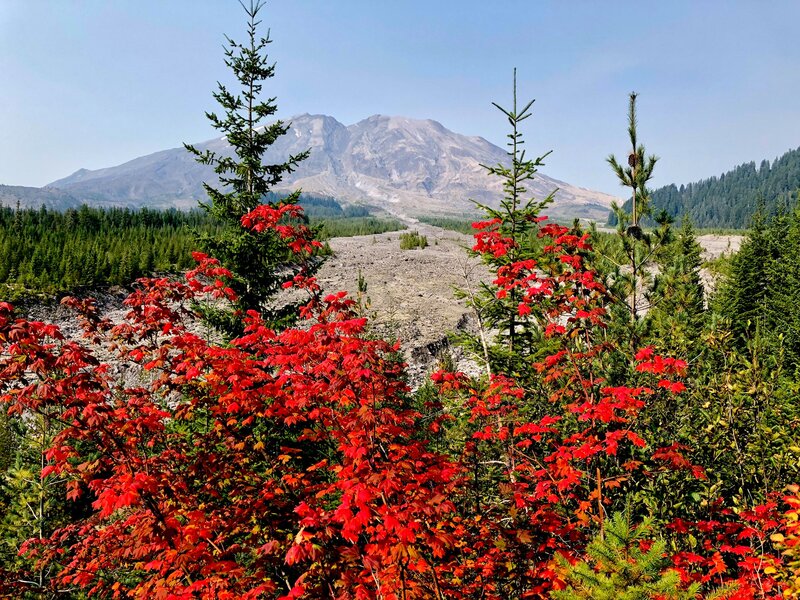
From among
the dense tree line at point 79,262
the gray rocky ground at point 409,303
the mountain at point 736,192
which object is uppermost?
the mountain at point 736,192

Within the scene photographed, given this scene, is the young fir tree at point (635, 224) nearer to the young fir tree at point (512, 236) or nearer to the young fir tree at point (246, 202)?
the young fir tree at point (512, 236)

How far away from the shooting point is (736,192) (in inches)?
5979

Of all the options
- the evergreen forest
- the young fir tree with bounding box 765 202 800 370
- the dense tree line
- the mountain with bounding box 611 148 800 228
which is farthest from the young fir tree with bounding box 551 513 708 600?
the mountain with bounding box 611 148 800 228

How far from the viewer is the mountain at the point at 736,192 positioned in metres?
137

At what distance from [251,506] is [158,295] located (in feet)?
8.96

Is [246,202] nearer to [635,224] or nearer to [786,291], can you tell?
[635,224]

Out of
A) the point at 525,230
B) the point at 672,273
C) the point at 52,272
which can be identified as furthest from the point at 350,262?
the point at 672,273

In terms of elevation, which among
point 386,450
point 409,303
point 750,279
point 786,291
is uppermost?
point 750,279

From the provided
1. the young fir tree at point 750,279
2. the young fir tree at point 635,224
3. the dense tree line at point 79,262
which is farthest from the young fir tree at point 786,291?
the dense tree line at point 79,262

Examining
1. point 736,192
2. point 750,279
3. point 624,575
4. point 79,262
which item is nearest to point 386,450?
point 624,575

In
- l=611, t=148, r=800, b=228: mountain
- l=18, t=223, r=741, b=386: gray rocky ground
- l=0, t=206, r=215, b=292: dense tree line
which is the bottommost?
l=18, t=223, r=741, b=386: gray rocky ground

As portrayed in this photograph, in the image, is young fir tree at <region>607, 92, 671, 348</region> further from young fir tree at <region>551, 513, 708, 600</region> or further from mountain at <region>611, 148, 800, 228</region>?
mountain at <region>611, 148, 800, 228</region>

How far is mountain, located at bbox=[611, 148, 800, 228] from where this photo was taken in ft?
449

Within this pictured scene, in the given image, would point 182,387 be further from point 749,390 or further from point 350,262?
point 350,262
